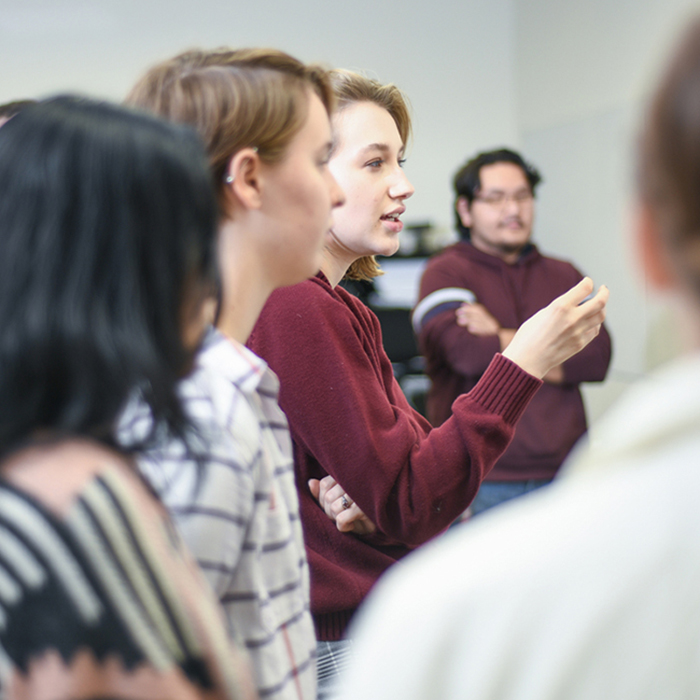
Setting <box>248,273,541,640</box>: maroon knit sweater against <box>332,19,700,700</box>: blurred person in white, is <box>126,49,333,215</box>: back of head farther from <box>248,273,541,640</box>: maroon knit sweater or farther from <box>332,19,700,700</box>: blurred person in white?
<box>332,19,700,700</box>: blurred person in white

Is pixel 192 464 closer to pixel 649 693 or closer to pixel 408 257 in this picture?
pixel 649 693

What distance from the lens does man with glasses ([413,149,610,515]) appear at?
2551 mm

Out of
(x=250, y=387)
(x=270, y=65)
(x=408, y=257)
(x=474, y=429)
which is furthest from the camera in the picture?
(x=408, y=257)

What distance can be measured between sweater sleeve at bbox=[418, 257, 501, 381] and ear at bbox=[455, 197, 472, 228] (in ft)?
0.75

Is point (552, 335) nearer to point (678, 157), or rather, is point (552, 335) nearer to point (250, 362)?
point (250, 362)

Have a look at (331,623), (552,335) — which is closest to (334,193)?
(552,335)

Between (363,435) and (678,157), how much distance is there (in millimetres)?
703

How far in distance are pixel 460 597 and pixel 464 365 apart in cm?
208

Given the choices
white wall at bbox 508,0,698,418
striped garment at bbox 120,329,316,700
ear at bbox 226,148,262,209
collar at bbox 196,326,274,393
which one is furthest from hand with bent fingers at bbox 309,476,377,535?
white wall at bbox 508,0,698,418

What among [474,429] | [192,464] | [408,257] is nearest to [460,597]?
[192,464]

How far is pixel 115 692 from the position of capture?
49 cm

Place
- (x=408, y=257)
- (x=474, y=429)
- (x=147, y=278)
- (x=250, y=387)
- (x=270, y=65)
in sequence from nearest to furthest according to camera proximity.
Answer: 1. (x=147, y=278)
2. (x=250, y=387)
3. (x=270, y=65)
4. (x=474, y=429)
5. (x=408, y=257)

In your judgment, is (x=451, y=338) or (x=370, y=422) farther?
(x=451, y=338)

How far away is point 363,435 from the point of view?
1063mm
